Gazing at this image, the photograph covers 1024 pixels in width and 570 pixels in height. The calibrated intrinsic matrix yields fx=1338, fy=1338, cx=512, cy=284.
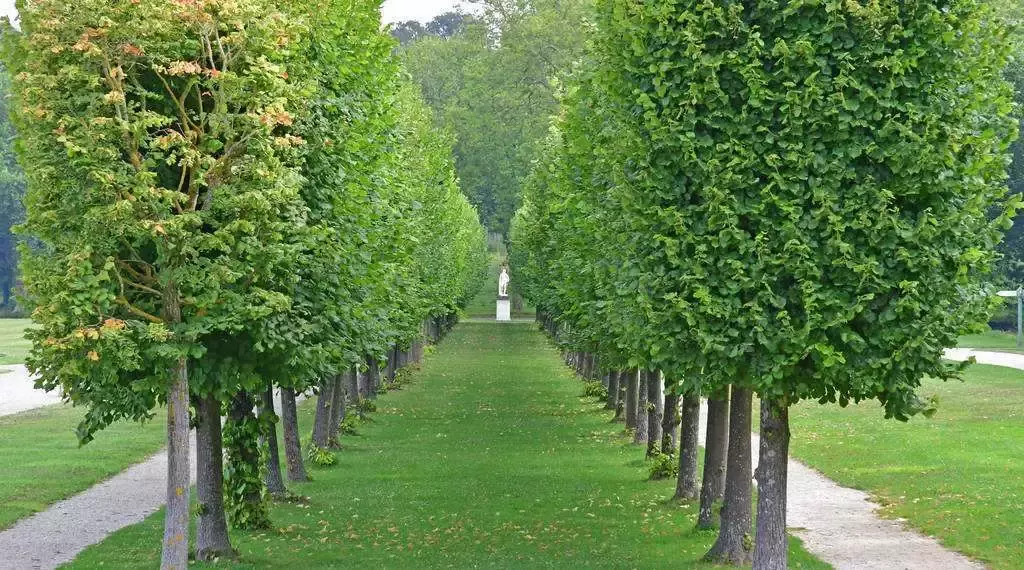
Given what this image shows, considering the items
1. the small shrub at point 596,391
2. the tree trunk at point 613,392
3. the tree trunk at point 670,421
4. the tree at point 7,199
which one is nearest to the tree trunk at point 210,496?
the tree trunk at point 670,421

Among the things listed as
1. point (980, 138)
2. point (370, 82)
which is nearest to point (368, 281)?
point (370, 82)

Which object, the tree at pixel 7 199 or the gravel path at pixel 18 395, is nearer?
the gravel path at pixel 18 395

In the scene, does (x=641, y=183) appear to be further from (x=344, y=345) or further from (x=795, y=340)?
(x=344, y=345)

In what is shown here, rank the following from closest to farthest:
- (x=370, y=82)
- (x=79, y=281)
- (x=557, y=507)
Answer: (x=79, y=281) < (x=370, y=82) < (x=557, y=507)

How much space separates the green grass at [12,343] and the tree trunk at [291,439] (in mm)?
27687

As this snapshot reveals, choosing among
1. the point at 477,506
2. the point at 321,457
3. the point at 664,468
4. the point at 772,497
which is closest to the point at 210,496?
the point at 477,506

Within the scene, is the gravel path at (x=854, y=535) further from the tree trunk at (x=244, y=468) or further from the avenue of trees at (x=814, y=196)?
the tree trunk at (x=244, y=468)

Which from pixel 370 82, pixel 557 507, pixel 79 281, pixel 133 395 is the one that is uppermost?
pixel 370 82

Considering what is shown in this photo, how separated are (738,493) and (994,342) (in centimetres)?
5506

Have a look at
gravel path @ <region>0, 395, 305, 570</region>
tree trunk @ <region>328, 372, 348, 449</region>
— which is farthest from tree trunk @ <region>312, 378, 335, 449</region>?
gravel path @ <region>0, 395, 305, 570</region>

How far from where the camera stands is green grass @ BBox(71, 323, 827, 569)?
657 inches

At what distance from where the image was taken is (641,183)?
1328 centimetres

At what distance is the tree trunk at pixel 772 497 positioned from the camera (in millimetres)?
12945

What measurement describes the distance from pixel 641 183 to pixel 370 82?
7150 millimetres
